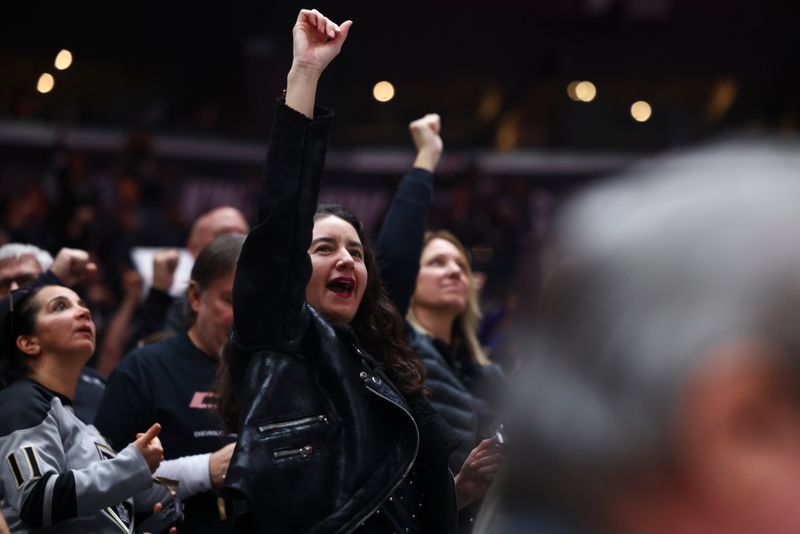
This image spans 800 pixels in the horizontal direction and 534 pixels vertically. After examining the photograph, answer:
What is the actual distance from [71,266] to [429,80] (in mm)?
10232

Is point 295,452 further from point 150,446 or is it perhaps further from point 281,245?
point 150,446

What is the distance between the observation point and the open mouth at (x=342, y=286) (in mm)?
2144

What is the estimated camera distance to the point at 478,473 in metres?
2.13

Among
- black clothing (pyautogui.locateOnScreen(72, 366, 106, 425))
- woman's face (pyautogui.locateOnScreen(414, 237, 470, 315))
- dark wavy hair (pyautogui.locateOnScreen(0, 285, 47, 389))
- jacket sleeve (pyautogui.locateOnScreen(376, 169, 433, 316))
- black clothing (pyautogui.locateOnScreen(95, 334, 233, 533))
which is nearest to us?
dark wavy hair (pyautogui.locateOnScreen(0, 285, 47, 389))

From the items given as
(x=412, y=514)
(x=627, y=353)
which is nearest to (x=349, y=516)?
(x=412, y=514)

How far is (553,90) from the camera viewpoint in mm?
A: 12562

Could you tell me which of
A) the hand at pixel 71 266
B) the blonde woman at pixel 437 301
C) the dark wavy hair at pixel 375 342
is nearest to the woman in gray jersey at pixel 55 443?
the dark wavy hair at pixel 375 342

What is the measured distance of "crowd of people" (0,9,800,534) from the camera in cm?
56

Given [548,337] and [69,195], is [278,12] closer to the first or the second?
[69,195]

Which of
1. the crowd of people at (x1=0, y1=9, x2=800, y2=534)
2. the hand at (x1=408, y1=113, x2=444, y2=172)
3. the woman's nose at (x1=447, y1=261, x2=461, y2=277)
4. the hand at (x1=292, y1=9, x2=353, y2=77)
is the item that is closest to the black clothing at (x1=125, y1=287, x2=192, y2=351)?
the crowd of people at (x1=0, y1=9, x2=800, y2=534)

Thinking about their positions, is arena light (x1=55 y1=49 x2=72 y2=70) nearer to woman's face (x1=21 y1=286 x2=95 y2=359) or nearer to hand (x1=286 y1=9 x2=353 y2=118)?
woman's face (x1=21 y1=286 x2=95 y2=359)

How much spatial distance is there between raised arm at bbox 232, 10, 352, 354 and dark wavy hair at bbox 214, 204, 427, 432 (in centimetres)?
18

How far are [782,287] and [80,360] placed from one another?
84.8 inches

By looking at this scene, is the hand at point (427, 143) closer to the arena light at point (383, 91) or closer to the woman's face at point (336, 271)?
the woman's face at point (336, 271)
